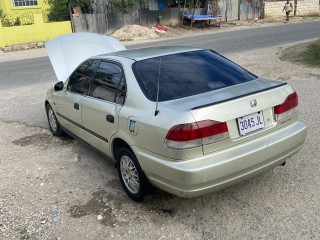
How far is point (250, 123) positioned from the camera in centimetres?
325

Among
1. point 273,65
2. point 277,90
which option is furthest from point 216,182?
point 273,65

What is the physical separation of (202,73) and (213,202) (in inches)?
54.3

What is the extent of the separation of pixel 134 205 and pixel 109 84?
138 centimetres

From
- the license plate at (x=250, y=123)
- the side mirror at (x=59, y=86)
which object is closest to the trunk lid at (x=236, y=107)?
→ the license plate at (x=250, y=123)

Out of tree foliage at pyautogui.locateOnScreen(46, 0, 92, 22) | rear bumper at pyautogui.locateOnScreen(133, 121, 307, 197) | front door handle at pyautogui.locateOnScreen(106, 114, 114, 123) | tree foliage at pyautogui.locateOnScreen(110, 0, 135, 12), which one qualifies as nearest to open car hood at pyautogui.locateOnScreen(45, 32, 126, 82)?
front door handle at pyautogui.locateOnScreen(106, 114, 114, 123)

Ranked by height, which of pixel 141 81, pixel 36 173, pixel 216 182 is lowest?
pixel 36 173

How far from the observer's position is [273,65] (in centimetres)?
1067

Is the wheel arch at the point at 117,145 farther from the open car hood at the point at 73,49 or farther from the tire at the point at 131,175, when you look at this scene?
the open car hood at the point at 73,49

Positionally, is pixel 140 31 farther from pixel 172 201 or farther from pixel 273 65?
pixel 172 201

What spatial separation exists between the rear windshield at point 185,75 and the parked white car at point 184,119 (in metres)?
0.01

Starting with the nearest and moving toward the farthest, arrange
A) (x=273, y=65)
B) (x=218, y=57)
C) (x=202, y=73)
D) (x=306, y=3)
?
1. (x=202, y=73)
2. (x=218, y=57)
3. (x=273, y=65)
4. (x=306, y=3)

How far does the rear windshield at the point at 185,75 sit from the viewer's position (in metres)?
3.51

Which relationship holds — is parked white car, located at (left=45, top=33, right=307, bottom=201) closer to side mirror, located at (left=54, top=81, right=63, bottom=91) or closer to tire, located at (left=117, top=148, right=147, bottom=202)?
tire, located at (left=117, top=148, right=147, bottom=202)

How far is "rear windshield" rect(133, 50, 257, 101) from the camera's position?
351 cm
